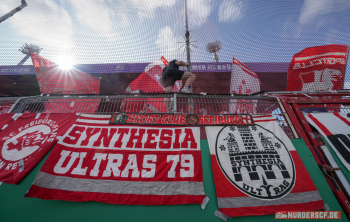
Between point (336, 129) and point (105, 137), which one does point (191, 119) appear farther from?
point (336, 129)

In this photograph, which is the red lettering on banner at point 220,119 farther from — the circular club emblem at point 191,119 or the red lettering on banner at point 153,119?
the red lettering on banner at point 153,119

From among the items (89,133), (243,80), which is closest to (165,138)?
(89,133)

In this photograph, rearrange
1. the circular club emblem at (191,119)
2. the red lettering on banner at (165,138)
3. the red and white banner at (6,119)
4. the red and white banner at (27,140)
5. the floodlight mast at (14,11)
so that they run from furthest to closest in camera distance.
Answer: the floodlight mast at (14,11) → the red and white banner at (6,119) → the circular club emblem at (191,119) → the red lettering on banner at (165,138) → the red and white banner at (27,140)

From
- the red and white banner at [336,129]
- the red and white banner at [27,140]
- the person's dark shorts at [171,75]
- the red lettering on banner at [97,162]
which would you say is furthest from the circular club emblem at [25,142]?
the red and white banner at [336,129]

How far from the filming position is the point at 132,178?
2.48 meters

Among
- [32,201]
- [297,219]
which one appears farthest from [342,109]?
[32,201]

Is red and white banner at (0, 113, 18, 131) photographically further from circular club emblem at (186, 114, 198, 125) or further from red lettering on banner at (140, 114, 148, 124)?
circular club emblem at (186, 114, 198, 125)

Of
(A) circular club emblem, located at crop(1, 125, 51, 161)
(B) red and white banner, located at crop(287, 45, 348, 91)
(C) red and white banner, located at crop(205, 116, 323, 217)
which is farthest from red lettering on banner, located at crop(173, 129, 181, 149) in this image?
(B) red and white banner, located at crop(287, 45, 348, 91)

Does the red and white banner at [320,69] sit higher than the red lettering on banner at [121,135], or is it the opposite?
the red and white banner at [320,69]

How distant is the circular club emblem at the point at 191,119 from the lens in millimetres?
3148

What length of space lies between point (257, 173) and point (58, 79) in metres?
7.40

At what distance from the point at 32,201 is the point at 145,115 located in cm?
240

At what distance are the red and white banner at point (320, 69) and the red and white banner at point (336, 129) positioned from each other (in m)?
2.23

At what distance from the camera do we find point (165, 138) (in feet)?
9.77
